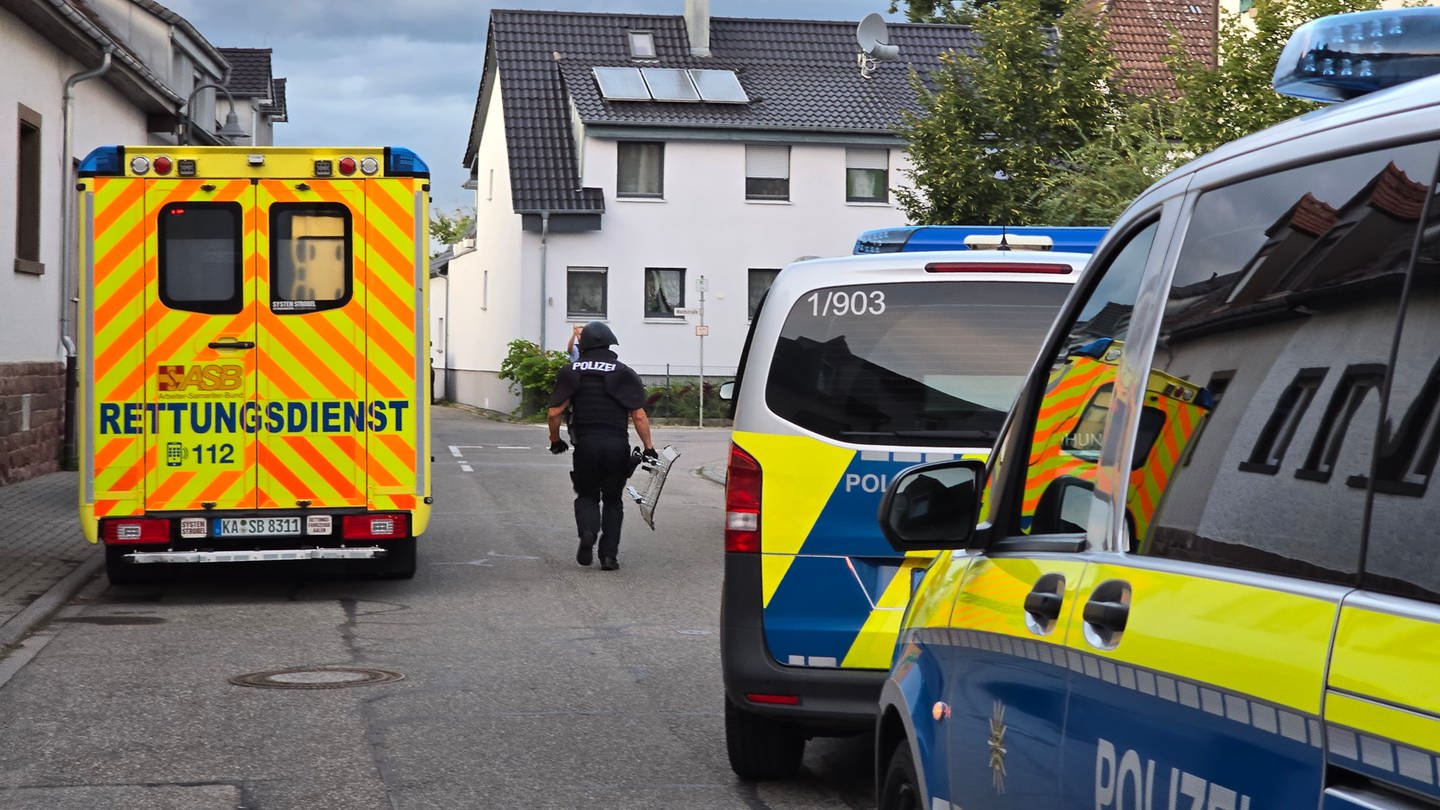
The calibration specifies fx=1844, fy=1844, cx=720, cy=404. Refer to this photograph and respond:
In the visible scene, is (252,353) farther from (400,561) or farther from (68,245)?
(68,245)

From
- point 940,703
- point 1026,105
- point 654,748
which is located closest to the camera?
point 940,703

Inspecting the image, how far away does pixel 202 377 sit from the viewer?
12.1 meters

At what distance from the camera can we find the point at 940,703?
3.70 m

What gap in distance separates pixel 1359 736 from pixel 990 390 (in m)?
4.65

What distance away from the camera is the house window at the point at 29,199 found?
70.1 ft

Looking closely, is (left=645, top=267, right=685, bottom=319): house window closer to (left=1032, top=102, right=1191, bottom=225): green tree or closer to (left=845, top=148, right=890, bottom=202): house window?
(left=845, top=148, right=890, bottom=202): house window

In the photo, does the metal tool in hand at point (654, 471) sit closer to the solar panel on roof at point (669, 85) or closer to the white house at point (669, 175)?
the white house at point (669, 175)

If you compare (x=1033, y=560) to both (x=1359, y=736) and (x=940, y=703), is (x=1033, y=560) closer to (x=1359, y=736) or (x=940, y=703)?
(x=940, y=703)

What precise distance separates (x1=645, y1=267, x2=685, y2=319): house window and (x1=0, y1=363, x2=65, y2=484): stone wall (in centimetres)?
2266

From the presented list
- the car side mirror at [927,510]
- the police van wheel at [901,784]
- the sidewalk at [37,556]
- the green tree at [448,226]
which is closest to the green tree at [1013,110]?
the sidewalk at [37,556]

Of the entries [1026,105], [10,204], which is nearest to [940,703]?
[10,204]

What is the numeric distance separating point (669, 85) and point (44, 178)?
24.7 metres

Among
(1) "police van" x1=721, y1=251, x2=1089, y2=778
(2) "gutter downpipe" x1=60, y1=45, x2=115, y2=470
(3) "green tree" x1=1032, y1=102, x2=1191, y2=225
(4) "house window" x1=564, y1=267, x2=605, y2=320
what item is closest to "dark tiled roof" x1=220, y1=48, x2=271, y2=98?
(4) "house window" x1=564, y1=267, x2=605, y2=320

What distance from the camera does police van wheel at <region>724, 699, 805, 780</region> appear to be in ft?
21.9
